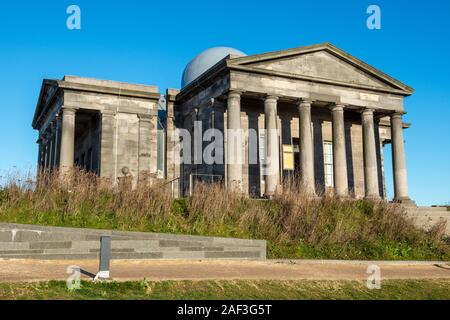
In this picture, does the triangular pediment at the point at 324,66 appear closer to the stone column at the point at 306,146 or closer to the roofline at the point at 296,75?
the roofline at the point at 296,75

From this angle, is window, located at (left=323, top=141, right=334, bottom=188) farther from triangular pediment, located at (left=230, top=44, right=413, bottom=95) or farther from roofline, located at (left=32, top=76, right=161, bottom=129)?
roofline, located at (left=32, top=76, right=161, bottom=129)

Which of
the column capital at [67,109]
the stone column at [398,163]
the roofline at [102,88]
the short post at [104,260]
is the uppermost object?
the roofline at [102,88]

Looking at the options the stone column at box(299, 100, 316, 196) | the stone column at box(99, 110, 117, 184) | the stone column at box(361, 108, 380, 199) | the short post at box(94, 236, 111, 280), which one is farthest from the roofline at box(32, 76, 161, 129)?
the short post at box(94, 236, 111, 280)

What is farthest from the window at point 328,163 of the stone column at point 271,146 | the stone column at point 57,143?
the stone column at point 57,143

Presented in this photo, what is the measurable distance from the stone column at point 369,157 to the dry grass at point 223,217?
8309mm

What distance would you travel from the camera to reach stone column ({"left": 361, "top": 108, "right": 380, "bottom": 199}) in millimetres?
28761

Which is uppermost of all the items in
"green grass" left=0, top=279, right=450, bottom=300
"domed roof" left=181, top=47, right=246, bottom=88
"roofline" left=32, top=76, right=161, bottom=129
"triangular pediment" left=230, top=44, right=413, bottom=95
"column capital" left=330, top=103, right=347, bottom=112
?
"domed roof" left=181, top=47, right=246, bottom=88

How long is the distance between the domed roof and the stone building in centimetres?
336

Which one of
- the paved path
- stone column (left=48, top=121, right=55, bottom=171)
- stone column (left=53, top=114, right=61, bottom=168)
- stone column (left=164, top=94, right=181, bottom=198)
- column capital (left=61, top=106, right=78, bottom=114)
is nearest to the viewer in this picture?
the paved path

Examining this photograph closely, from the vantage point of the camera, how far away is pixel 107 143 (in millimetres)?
29547

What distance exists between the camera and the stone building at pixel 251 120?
26.9 metres

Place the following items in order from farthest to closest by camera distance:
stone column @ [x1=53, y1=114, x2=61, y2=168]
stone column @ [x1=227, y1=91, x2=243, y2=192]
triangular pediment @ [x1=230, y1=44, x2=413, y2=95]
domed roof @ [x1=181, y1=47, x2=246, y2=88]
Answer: domed roof @ [x1=181, y1=47, x2=246, y2=88], stone column @ [x1=53, y1=114, x2=61, y2=168], triangular pediment @ [x1=230, y1=44, x2=413, y2=95], stone column @ [x1=227, y1=91, x2=243, y2=192]

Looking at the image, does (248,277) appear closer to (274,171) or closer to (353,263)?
(353,263)
